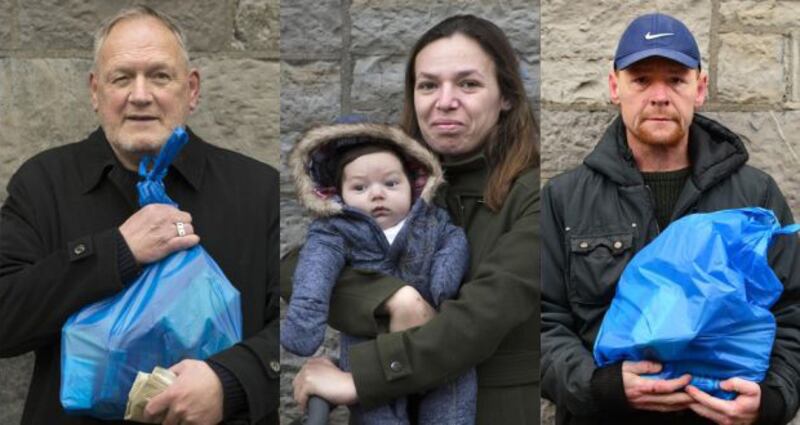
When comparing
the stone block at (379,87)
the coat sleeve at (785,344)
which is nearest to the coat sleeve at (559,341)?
the coat sleeve at (785,344)

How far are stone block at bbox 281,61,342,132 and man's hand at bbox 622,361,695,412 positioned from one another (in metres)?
1.04

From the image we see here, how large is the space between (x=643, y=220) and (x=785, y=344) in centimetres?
40

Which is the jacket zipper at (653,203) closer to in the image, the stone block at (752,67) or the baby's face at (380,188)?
the stone block at (752,67)

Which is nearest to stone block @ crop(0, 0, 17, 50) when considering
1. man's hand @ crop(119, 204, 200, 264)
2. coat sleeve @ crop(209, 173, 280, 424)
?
man's hand @ crop(119, 204, 200, 264)

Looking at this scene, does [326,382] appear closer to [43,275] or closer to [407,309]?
[407,309]

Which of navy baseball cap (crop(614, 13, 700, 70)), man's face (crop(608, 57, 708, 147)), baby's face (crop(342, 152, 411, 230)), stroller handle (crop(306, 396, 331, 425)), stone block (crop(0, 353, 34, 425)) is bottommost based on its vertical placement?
stone block (crop(0, 353, 34, 425))

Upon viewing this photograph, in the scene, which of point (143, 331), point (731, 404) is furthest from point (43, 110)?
point (731, 404)

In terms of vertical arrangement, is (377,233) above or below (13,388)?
above

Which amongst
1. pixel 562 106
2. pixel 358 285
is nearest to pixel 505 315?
pixel 358 285

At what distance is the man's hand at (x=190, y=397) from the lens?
298cm

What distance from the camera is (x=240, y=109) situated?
3396 millimetres

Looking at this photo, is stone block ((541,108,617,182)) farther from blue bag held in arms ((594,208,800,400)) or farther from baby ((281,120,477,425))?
baby ((281,120,477,425))

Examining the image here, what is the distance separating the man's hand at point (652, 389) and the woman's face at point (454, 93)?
915mm

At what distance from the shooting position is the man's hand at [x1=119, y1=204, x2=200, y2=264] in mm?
3021
